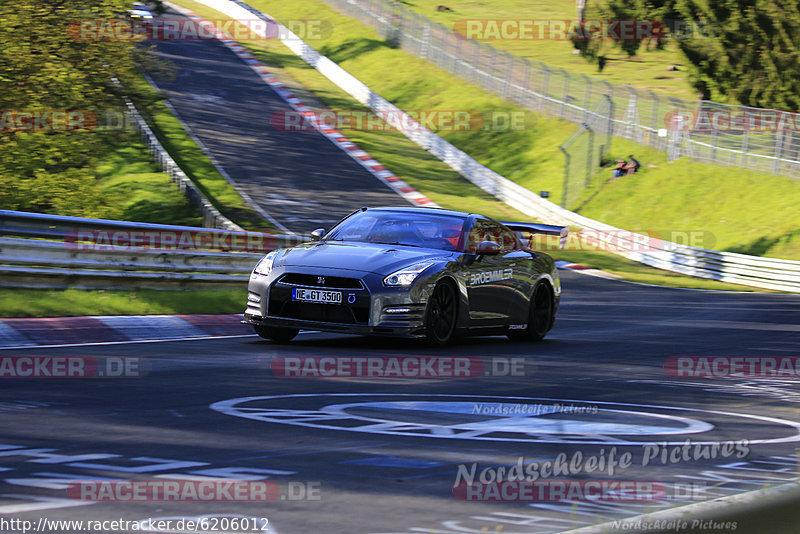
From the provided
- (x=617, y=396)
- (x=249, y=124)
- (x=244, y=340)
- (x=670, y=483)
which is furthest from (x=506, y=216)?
(x=670, y=483)

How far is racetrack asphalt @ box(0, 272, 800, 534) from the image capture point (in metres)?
4.09

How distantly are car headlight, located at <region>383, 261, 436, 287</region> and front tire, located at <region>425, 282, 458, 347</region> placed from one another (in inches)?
11.1

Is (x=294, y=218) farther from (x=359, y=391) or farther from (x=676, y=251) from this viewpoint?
(x=359, y=391)

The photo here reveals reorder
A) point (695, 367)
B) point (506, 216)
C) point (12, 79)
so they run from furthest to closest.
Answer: point (506, 216)
point (12, 79)
point (695, 367)

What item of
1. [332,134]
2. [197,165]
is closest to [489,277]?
[197,165]

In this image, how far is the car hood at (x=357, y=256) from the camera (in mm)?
10414

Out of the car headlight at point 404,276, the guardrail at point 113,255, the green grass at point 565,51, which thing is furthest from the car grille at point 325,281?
the green grass at point 565,51

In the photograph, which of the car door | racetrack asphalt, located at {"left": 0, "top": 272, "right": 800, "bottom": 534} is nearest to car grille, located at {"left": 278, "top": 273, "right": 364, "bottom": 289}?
racetrack asphalt, located at {"left": 0, "top": 272, "right": 800, "bottom": 534}

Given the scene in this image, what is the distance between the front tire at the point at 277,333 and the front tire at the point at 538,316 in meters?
2.79

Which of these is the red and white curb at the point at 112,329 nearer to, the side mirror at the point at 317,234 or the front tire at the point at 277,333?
the front tire at the point at 277,333

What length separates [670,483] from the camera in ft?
15.9

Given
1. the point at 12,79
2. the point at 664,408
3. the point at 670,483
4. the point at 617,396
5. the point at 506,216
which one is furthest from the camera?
the point at 506,216

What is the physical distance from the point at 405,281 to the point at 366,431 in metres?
4.54

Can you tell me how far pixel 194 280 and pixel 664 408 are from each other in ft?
25.9
